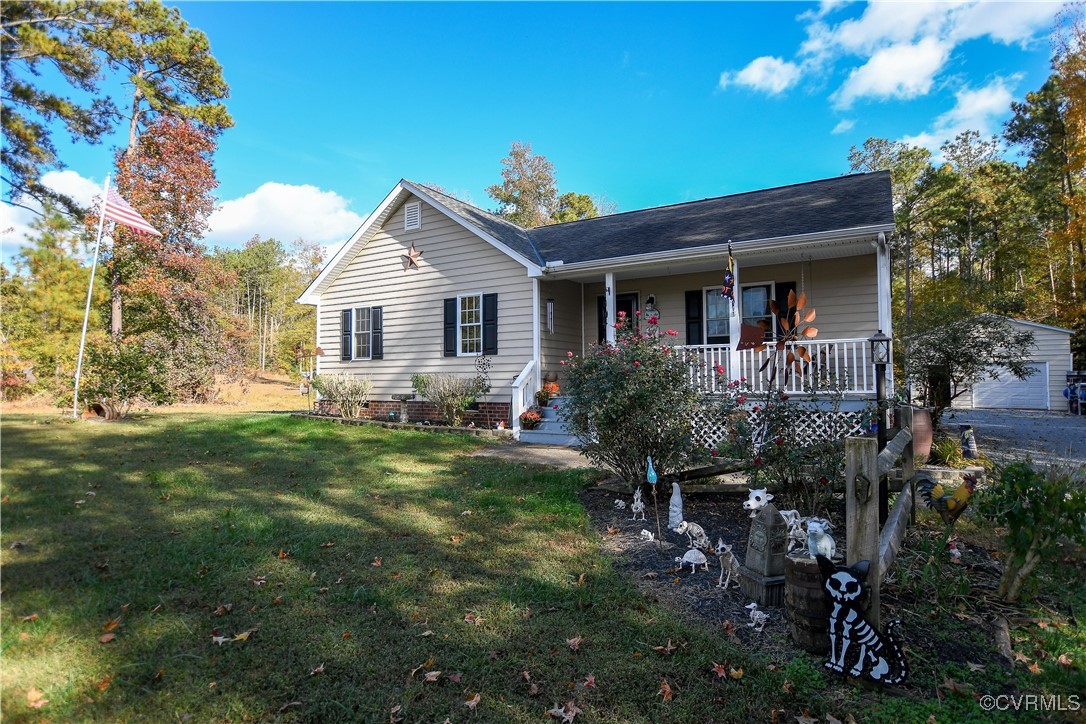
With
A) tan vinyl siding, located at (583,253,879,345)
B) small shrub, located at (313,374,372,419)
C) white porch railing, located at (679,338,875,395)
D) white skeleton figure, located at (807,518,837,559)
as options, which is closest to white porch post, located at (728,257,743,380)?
white porch railing, located at (679,338,875,395)

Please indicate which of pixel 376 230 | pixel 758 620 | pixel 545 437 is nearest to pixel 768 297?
pixel 545 437

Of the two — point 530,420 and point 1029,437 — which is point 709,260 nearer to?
point 530,420

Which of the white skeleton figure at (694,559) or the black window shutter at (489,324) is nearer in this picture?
the white skeleton figure at (694,559)

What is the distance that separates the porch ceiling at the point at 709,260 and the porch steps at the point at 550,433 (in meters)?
2.82

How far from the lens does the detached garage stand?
19.1 m

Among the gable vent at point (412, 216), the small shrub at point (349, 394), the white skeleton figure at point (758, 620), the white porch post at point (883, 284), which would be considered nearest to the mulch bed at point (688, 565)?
the white skeleton figure at point (758, 620)

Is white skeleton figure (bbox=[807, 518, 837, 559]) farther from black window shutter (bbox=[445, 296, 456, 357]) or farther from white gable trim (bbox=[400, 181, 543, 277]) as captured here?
black window shutter (bbox=[445, 296, 456, 357])

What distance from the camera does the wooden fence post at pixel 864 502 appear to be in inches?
105

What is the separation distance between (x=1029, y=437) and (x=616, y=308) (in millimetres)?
9013

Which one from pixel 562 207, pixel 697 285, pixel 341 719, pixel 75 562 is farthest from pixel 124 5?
pixel 562 207

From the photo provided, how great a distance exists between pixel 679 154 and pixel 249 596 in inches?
900

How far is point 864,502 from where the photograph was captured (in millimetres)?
2699

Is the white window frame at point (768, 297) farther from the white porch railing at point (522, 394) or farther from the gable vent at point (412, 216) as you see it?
the gable vent at point (412, 216)

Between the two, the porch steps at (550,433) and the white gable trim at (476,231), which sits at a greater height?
the white gable trim at (476,231)
